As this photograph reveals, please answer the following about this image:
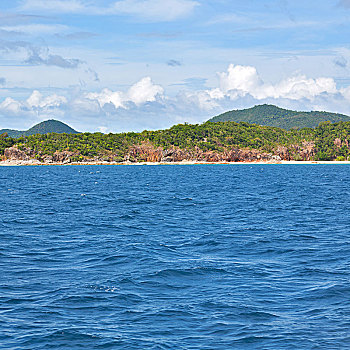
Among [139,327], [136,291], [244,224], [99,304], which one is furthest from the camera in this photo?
[244,224]

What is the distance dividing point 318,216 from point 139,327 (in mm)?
29836

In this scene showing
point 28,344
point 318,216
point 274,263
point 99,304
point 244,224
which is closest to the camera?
point 28,344

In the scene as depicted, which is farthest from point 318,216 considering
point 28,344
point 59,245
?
point 28,344

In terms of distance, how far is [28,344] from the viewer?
14.0 metres

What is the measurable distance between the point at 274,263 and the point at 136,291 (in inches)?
311

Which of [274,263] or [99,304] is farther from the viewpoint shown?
[274,263]

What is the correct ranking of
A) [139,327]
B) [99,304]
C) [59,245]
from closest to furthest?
1. [139,327]
2. [99,304]
3. [59,245]

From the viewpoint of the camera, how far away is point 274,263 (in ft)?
78.5

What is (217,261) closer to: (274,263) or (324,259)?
(274,263)

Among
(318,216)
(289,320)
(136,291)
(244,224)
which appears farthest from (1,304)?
(318,216)

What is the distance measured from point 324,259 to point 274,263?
9.07 ft

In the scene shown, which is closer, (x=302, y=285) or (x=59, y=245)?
(x=302, y=285)

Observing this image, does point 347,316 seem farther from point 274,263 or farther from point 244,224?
point 244,224

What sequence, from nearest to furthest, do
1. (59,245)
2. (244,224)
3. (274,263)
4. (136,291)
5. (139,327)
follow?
(139,327)
(136,291)
(274,263)
(59,245)
(244,224)
